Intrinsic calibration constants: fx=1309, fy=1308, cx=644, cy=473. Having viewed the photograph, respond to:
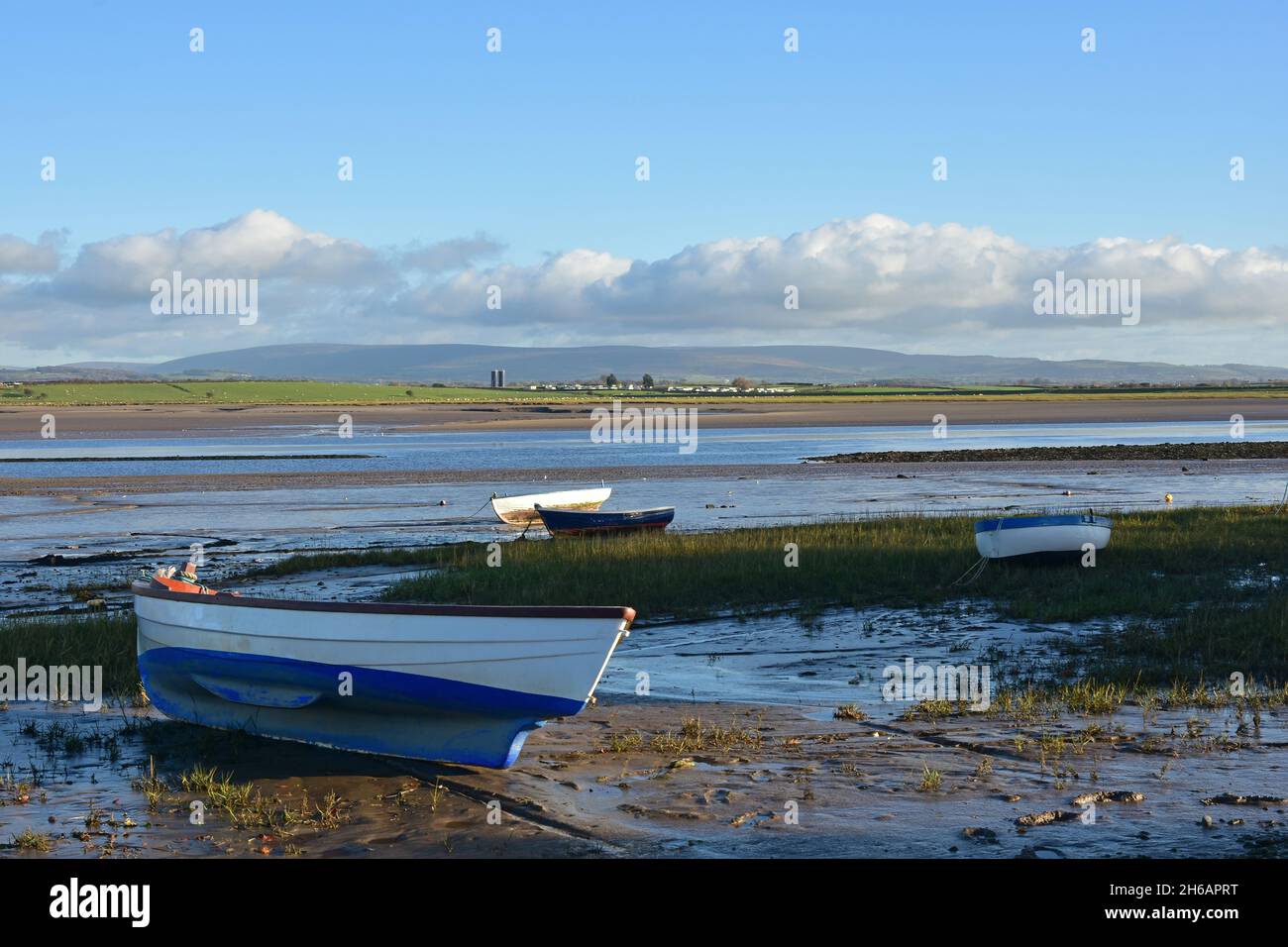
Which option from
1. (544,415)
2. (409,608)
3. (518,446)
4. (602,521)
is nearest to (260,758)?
(409,608)

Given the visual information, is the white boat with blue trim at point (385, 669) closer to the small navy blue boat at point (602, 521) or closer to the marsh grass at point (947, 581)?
the marsh grass at point (947, 581)

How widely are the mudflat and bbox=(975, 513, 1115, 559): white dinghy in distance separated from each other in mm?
80351

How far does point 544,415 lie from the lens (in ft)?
446

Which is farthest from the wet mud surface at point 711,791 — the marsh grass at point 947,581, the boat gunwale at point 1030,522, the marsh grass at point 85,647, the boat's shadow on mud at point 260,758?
the boat gunwale at point 1030,522

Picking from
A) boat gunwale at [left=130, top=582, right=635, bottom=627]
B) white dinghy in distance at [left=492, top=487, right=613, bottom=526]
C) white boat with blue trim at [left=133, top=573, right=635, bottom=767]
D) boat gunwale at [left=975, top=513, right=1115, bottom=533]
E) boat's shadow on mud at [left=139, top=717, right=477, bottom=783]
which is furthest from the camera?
white dinghy in distance at [left=492, top=487, right=613, bottom=526]

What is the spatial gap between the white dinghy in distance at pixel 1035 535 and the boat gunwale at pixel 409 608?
12.4 meters

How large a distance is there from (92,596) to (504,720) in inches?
599

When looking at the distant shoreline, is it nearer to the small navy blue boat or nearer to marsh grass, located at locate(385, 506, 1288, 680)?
the small navy blue boat

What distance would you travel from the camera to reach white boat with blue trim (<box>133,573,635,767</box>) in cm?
1184

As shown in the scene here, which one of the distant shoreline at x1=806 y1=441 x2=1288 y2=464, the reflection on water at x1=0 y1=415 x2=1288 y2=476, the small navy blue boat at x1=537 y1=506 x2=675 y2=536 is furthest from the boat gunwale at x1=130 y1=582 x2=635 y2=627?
the distant shoreline at x1=806 y1=441 x2=1288 y2=464

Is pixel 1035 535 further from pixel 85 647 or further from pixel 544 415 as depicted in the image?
pixel 544 415

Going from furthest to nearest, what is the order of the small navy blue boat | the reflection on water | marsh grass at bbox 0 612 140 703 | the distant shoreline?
the distant shoreline, the reflection on water, the small navy blue boat, marsh grass at bbox 0 612 140 703

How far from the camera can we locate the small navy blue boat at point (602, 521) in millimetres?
31297
